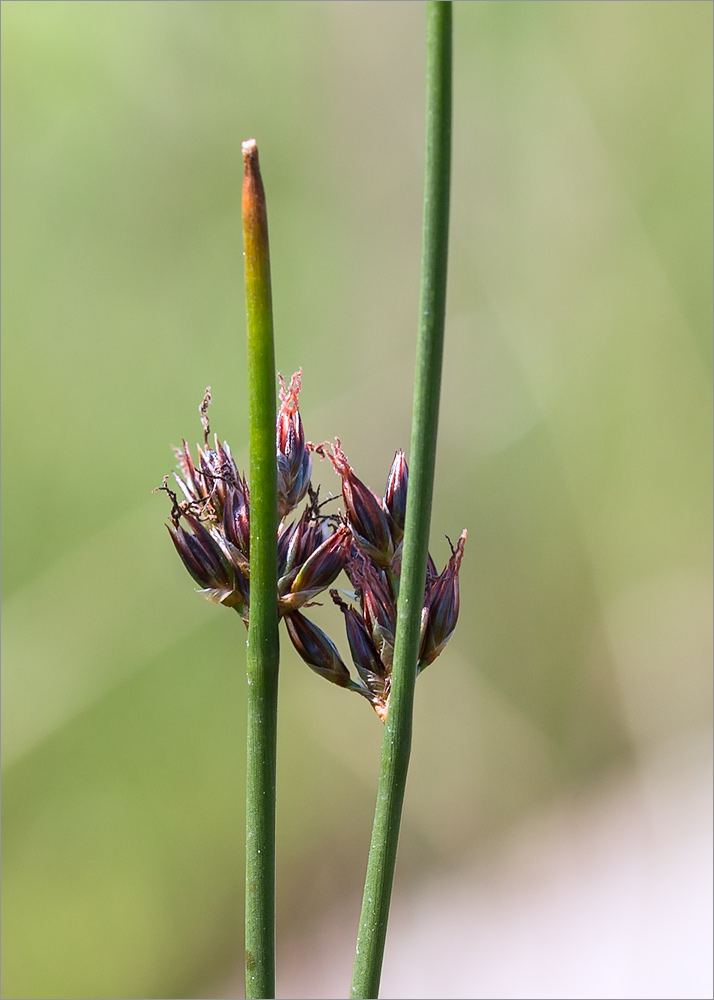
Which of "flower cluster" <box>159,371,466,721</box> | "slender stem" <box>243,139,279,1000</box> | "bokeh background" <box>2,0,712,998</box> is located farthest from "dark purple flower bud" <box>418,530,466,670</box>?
"bokeh background" <box>2,0,712,998</box>

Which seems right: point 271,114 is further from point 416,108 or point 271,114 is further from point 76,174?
point 76,174

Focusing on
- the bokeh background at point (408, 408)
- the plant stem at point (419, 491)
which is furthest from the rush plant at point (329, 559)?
the bokeh background at point (408, 408)

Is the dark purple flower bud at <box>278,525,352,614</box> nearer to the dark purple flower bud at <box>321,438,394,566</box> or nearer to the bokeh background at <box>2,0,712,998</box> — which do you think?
the dark purple flower bud at <box>321,438,394,566</box>

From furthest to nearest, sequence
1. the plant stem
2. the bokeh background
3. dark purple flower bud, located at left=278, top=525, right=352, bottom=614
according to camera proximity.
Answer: the bokeh background
dark purple flower bud, located at left=278, top=525, right=352, bottom=614
the plant stem

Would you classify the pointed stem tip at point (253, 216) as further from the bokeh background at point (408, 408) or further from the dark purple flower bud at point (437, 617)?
the bokeh background at point (408, 408)

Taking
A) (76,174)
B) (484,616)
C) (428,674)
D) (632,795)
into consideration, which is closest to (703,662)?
(632,795)
